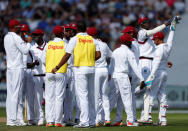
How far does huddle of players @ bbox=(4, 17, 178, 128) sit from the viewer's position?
14516 millimetres

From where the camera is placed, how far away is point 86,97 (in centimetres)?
1437

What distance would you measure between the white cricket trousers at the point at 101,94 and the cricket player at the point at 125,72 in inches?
24.5

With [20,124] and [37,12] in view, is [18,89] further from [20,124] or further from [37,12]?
[37,12]

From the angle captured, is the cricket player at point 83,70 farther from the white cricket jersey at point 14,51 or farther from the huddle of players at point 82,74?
the white cricket jersey at point 14,51

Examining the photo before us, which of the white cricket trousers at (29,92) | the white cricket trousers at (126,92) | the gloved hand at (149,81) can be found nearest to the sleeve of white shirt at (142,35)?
the gloved hand at (149,81)

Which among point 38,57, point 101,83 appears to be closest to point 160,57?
point 101,83

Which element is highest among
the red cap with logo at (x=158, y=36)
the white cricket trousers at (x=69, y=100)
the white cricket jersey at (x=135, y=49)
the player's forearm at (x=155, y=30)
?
the player's forearm at (x=155, y=30)

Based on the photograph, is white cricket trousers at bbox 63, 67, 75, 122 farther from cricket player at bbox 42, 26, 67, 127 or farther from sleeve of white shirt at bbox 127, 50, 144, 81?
sleeve of white shirt at bbox 127, 50, 144, 81

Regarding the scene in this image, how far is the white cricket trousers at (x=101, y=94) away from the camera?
52.1ft

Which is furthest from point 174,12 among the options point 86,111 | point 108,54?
point 86,111

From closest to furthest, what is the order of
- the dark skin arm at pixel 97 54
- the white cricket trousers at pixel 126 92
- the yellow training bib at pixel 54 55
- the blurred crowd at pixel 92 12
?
the dark skin arm at pixel 97 54, the white cricket trousers at pixel 126 92, the yellow training bib at pixel 54 55, the blurred crowd at pixel 92 12

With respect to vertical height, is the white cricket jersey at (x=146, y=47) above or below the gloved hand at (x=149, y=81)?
above

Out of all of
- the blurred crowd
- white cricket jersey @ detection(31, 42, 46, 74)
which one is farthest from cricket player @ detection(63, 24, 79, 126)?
the blurred crowd

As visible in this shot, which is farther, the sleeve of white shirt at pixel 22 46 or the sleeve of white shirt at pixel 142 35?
the sleeve of white shirt at pixel 142 35
